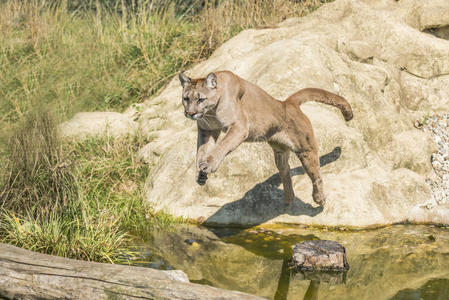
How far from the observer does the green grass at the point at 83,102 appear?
5.51m

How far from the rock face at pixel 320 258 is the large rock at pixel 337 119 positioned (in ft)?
4.52

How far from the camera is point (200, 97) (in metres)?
4.99

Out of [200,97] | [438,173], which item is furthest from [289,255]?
[438,173]

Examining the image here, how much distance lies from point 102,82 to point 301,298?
6962 millimetres

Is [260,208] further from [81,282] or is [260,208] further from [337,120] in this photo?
[81,282]

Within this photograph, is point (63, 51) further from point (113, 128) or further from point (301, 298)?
point (301, 298)

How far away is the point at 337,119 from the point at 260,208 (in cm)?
184

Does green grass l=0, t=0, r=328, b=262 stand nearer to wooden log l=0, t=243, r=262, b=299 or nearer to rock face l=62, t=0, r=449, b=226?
rock face l=62, t=0, r=449, b=226

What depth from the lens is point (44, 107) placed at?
21.2ft

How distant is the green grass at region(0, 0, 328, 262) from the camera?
5508mm

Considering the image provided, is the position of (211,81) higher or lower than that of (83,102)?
higher

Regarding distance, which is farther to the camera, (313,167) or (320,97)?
(320,97)

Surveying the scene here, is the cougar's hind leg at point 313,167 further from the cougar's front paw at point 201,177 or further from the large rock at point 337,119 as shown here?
the cougar's front paw at point 201,177

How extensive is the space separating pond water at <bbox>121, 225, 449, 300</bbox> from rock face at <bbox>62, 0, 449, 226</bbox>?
38cm
